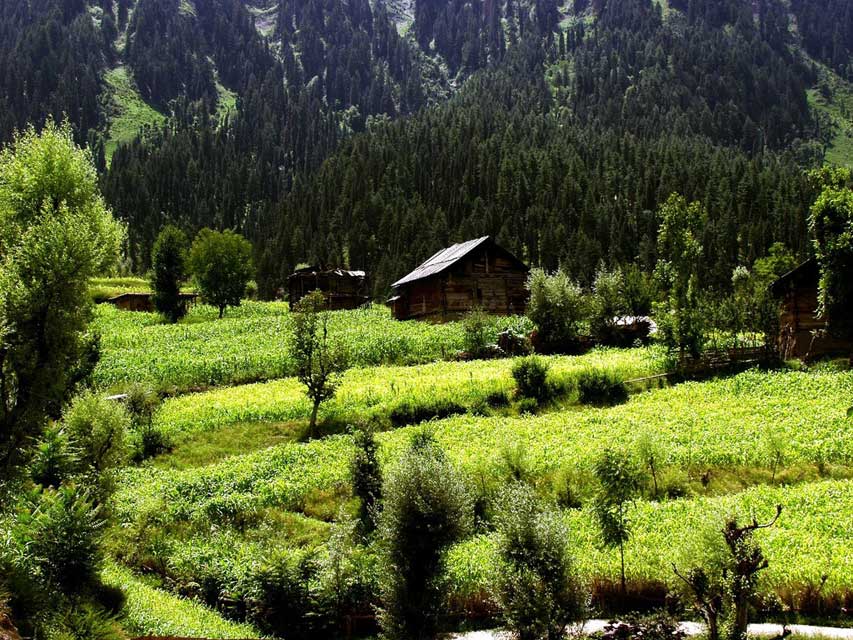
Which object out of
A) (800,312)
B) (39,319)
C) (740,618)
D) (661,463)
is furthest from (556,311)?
(39,319)

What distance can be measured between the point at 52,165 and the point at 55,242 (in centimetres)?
1169

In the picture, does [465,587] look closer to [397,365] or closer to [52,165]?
[52,165]

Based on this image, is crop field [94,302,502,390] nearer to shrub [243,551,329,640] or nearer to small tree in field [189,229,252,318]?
small tree in field [189,229,252,318]

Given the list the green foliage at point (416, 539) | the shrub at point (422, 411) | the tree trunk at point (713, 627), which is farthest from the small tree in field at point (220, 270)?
the tree trunk at point (713, 627)

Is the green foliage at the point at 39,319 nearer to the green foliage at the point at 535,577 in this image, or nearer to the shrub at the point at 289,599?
the shrub at the point at 289,599

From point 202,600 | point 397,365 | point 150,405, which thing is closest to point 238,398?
point 150,405

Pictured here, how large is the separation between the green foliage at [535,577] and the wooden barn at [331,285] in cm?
7196

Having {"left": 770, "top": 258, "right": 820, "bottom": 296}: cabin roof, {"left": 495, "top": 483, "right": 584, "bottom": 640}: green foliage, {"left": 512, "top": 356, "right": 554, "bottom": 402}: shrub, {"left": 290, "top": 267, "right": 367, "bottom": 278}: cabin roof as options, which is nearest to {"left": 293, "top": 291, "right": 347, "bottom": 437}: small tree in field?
{"left": 512, "top": 356, "right": 554, "bottom": 402}: shrub

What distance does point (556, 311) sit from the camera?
49750 mm

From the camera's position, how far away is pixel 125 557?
928 inches

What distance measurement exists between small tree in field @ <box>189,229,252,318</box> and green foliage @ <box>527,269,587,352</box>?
42.4 meters

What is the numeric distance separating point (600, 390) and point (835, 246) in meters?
18.3

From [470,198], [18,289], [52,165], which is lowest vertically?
[18,289]

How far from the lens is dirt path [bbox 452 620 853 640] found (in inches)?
671
